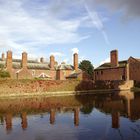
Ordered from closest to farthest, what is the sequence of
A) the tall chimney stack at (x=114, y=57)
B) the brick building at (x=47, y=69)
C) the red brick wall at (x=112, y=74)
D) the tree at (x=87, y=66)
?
the red brick wall at (x=112, y=74) → the tall chimney stack at (x=114, y=57) → the brick building at (x=47, y=69) → the tree at (x=87, y=66)

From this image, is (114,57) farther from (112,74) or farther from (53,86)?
(53,86)

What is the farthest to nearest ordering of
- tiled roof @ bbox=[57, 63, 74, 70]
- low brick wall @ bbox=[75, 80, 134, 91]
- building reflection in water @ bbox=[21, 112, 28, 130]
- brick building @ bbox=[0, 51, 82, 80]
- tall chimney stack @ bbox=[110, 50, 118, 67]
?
tiled roof @ bbox=[57, 63, 74, 70] → brick building @ bbox=[0, 51, 82, 80] → tall chimney stack @ bbox=[110, 50, 118, 67] → low brick wall @ bbox=[75, 80, 134, 91] → building reflection in water @ bbox=[21, 112, 28, 130]

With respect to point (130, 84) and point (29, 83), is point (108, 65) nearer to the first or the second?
point (130, 84)

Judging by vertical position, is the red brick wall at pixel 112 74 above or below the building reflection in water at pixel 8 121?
above

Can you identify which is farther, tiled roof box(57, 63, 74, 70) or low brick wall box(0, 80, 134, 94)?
tiled roof box(57, 63, 74, 70)

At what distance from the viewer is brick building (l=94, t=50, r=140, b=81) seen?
194 ft

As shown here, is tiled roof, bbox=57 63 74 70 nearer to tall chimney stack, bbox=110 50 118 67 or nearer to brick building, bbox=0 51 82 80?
brick building, bbox=0 51 82 80

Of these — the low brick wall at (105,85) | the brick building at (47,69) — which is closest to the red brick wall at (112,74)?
the low brick wall at (105,85)

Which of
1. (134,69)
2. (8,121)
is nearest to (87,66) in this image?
(134,69)

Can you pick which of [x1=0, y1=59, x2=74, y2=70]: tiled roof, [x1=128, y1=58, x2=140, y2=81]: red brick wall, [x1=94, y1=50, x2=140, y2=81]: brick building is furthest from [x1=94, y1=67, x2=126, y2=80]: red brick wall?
[x1=0, y1=59, x2=74, y2=70]: tiled roof

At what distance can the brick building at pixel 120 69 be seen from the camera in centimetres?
5903

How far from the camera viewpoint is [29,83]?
40.9m

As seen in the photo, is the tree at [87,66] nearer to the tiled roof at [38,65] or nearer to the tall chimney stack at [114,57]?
the tiled roof at [38,65]

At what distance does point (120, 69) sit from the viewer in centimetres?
6122
